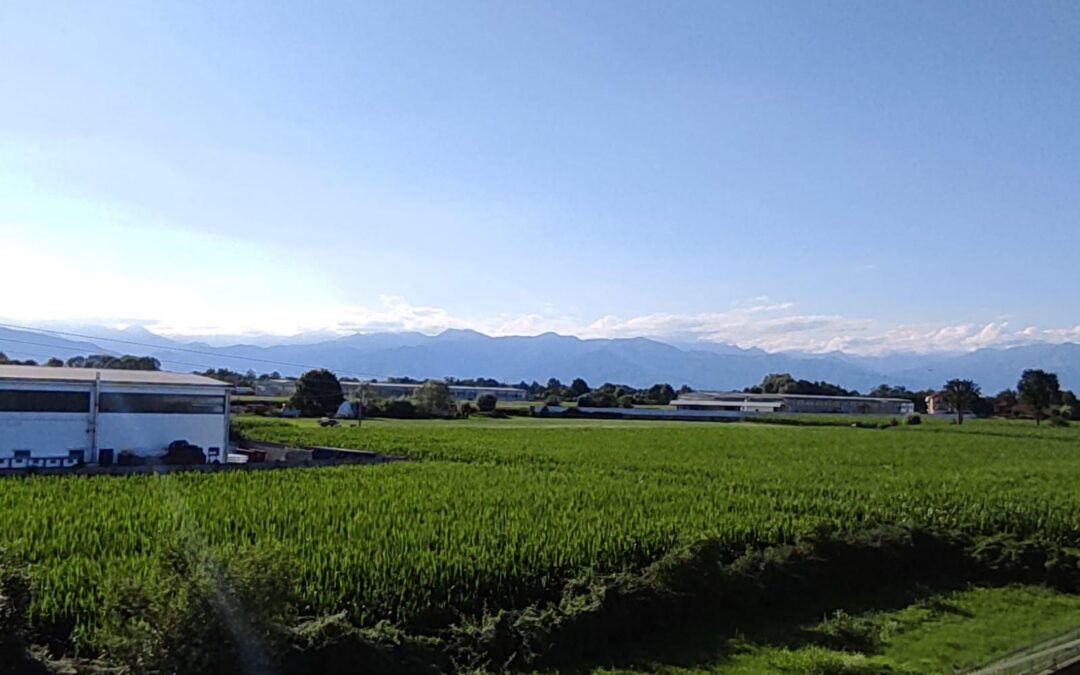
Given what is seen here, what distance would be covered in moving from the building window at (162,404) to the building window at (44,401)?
55 centimetres

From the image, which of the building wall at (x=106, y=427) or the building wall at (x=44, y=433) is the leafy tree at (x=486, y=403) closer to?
the building wall at (x=106, y=427)

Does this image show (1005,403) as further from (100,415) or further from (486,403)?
(100,415)

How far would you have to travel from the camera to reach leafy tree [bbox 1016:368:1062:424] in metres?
80.7

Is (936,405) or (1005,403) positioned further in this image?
(936,405)

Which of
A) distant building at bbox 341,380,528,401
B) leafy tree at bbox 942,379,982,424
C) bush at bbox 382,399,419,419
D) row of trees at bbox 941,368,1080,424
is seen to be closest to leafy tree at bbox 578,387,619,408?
distant building at bbox 341,380,528,401

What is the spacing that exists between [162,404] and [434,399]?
48.7m

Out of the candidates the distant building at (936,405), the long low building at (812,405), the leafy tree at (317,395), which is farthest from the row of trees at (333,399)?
the distant building at (936,405)

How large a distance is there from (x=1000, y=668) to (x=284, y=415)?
6715 cm

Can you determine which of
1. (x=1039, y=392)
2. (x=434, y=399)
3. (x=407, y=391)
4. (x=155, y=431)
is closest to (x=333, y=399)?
(x=434, y=399)

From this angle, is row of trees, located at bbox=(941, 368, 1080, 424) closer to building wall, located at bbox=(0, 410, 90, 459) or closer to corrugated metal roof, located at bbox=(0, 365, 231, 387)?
corrugated metal roof, located at bbox=(0, 365, 231, 387)

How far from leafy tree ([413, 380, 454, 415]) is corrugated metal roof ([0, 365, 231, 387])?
42.7 meters

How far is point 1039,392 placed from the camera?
82250mm

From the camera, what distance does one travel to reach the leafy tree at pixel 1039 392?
265 feet

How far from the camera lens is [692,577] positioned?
11.4 metres
